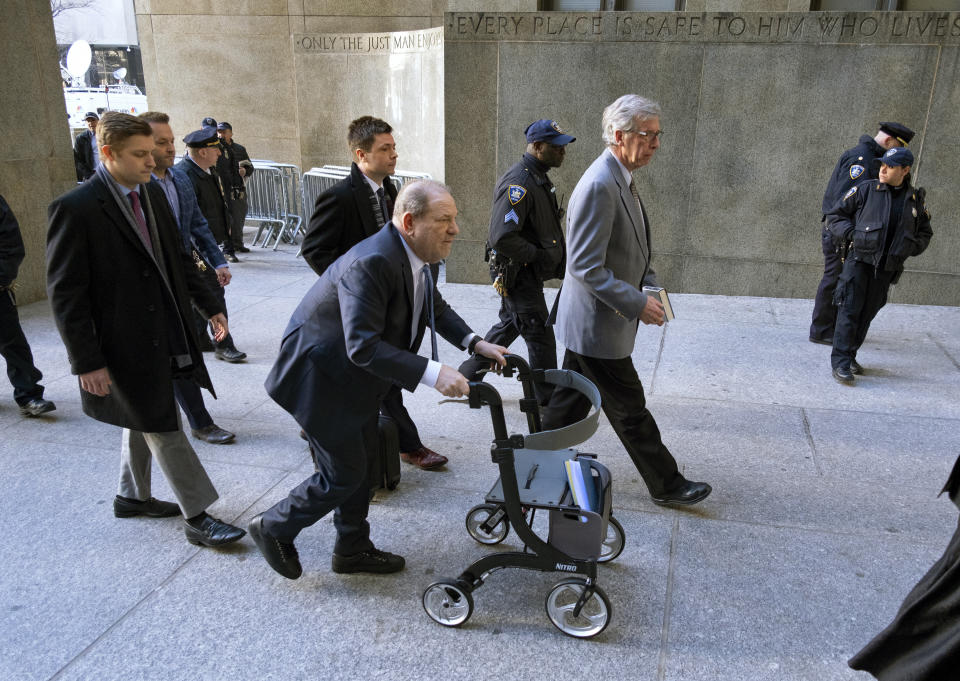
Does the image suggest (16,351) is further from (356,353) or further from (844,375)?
(844,375)

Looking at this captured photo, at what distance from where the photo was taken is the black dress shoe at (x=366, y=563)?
10.7 ft

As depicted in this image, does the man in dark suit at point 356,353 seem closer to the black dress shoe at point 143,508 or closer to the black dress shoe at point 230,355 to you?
the black dress shoe at point 143,508

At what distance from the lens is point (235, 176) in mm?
10273

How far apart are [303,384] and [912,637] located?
2261 mm

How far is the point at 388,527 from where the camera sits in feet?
12.1

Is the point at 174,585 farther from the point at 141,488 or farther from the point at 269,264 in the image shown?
the point at 269,264

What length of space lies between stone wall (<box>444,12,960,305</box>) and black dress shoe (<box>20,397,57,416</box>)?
194 inches

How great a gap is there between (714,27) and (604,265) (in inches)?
204

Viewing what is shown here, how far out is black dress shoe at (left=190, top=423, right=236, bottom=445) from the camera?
4.62m

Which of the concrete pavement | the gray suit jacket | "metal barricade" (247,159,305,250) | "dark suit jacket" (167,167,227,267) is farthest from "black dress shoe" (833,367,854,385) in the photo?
"metal barricade" (247,159,305,250)

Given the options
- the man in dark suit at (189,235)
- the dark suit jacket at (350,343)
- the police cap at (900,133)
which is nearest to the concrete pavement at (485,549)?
the man in dark suit at (189,235)

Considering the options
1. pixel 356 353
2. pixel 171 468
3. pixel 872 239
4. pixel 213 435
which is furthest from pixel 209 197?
pixel 872 239

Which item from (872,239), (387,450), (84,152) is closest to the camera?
(387,450)

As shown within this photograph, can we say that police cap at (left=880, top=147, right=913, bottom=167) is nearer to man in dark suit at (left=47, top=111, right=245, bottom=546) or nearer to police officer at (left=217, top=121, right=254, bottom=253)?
man in dark suit at (left=47, top=111, right=245, bottom=546)
